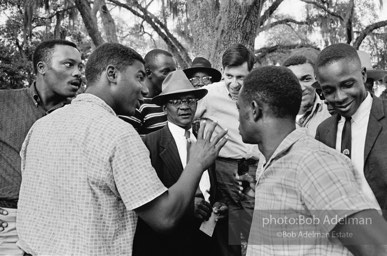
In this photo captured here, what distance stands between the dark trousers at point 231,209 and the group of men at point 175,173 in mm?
374

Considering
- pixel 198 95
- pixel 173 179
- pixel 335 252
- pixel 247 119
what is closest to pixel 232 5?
pixel 198 95

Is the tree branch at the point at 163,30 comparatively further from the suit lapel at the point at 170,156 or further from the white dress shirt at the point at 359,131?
the white dress shirt at the point at 359,131

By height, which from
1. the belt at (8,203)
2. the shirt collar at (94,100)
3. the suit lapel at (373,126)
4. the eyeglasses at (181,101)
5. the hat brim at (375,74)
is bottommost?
the belt at (8,203)

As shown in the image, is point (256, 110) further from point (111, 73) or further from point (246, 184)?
point (246, 184)

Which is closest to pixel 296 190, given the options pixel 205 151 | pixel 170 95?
pixel 205 151

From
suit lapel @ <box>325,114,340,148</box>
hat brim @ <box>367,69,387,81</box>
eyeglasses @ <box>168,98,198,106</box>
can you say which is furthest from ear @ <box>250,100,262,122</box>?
hat brim @ <box>367,69,387,81</box>

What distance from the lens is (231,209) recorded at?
368 cm

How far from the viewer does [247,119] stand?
6.92 ft

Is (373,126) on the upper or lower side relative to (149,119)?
upper

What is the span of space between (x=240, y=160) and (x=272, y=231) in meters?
1.75

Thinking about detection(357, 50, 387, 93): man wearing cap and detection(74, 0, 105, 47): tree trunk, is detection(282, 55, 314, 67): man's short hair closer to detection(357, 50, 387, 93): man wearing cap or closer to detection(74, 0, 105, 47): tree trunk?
detection(357, 50, 387, 93): man wearing cap

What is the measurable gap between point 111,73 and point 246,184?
1275mm

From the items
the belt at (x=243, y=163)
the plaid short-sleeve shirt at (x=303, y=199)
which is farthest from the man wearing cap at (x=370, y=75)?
the plaid short-sleeve shirt at (x=303, y=199)

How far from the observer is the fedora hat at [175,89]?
3391 mm
